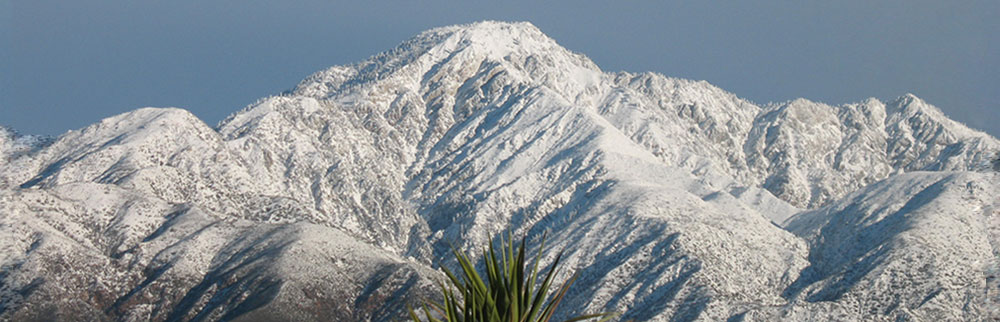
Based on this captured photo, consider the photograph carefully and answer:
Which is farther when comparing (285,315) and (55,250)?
(55,250)

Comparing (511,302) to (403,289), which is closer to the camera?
(511,302)

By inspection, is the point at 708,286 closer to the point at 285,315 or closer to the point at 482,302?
the point at 285,315

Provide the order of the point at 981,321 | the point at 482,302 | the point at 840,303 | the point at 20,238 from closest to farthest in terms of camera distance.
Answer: the point at 482,302
the point at 981,321
the point at 840,303
the point at 20,238

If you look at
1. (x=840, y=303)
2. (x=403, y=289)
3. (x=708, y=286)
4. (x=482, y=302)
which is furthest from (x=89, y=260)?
(x=482, y=302)

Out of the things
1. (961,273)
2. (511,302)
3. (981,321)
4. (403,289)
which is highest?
(403,289)

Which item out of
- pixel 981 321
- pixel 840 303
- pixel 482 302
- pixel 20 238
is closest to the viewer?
pixel 482 302

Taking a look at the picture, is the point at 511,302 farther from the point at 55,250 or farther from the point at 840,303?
the point at 55,250

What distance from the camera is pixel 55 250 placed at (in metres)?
194

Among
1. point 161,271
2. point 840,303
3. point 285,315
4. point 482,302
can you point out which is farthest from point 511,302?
point 161,271

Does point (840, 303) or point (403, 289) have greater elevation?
point (403, 289)

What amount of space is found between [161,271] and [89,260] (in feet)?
42.9

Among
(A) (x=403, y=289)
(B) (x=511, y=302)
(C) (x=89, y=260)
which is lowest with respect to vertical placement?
(B) (x=511, y=302)

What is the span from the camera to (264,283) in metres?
189

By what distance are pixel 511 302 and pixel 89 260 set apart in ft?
629
